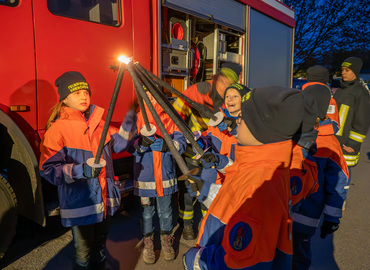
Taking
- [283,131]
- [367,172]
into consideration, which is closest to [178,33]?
[283,131]

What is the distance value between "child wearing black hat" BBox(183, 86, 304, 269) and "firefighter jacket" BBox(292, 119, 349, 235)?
0.98 m

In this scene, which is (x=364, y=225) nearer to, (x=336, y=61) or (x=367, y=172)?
(x=367, y=172)

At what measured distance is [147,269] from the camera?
2537 mm

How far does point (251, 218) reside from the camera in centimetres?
98

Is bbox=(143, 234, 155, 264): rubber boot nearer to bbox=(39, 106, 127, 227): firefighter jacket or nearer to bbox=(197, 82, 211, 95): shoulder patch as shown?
bbox=(39, 106, 127, 227): firefighter jacket

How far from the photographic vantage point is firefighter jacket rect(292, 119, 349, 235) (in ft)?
6.49

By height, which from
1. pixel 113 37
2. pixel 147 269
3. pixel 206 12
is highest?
pixel 206 12

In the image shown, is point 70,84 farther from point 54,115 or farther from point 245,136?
point 245,136

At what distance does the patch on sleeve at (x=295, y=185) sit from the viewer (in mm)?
1620

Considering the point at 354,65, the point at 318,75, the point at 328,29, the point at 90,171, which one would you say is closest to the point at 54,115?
the point at 90,171

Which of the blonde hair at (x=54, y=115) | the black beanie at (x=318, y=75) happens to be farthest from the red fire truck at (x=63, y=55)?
the black beanie at (x=318, y=75)

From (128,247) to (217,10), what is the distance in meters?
3.08

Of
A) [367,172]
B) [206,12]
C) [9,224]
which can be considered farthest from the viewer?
[367,172]

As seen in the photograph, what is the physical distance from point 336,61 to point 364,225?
49.8ft
